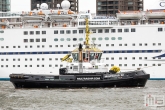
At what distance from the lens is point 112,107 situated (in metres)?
47.2

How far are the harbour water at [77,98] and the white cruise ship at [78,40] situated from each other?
18382 millimetres

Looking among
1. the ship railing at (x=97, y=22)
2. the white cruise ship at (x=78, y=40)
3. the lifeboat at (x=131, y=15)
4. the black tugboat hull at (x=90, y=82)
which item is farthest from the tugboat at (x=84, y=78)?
the lifeboat at (x=131, y=15)

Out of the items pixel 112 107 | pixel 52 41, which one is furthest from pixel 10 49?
pixel 112 107

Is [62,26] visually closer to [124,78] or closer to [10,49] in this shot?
[10,49]

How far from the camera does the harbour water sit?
4744 centimetres

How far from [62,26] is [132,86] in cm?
2319

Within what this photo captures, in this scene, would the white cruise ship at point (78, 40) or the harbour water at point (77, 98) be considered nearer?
the harbour water at point (77, 98)

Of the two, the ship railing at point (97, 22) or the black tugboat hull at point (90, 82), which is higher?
the ship railing at point (97, 22)

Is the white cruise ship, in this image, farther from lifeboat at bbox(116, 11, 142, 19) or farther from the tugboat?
the tugboat

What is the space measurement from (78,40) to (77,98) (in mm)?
30454

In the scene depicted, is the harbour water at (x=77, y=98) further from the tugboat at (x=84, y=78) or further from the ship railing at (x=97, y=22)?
the ship railing at (x=97, y=22)

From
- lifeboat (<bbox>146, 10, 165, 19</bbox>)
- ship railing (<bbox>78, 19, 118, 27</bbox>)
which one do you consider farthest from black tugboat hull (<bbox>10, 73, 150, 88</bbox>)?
lifeboat (<bbox>146, 10, 165, 19</bbox>)

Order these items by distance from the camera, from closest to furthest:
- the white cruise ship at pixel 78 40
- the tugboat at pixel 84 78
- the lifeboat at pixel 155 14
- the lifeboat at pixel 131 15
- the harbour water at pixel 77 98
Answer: the harbour water at pixel 77 98, the tugboat at pixel 84 78, the white cruise ship at pixel 78 40, the lifeboat at pixel 155 14, the lifeboat at pixel 131 15

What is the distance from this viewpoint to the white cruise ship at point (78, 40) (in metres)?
81.2
